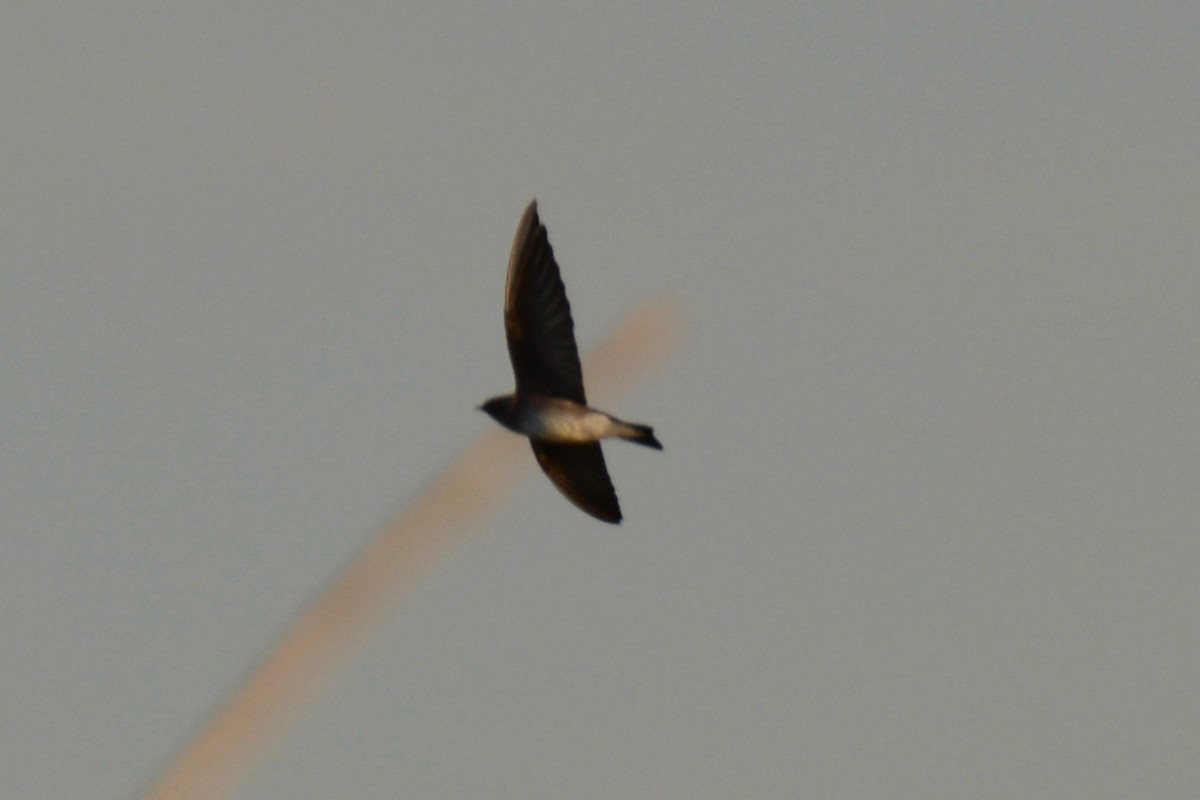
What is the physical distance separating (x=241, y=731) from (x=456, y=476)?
37.1 inches

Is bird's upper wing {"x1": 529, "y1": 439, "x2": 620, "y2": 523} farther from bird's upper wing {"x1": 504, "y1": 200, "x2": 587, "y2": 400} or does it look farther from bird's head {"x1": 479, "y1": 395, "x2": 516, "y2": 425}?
bird's head {"x1": 479, "y1": 395, "x2": 516, "y2": 425}

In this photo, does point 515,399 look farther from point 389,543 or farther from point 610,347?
point 389,543

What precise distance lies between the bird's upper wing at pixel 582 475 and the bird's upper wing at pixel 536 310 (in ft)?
1.30

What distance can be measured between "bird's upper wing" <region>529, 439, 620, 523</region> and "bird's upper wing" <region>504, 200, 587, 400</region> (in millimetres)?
396

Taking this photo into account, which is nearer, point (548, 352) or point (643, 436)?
point (643, 436)

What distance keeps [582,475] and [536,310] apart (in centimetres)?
87

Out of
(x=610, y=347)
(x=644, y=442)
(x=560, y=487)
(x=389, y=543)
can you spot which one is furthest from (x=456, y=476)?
(x=560, y=487)

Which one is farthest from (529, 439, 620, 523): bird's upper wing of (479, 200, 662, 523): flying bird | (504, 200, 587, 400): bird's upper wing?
(504, 200, 587, 400): bird's upper wing

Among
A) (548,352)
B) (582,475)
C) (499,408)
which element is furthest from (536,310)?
(499,408)

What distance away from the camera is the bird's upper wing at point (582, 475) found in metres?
9.85

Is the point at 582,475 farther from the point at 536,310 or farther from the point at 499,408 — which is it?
the point at 499,408

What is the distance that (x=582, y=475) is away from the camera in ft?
32.8

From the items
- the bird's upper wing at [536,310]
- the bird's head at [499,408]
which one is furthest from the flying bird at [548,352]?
the bird's head at [499,408]

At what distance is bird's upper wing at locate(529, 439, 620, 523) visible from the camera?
9.85 metres
